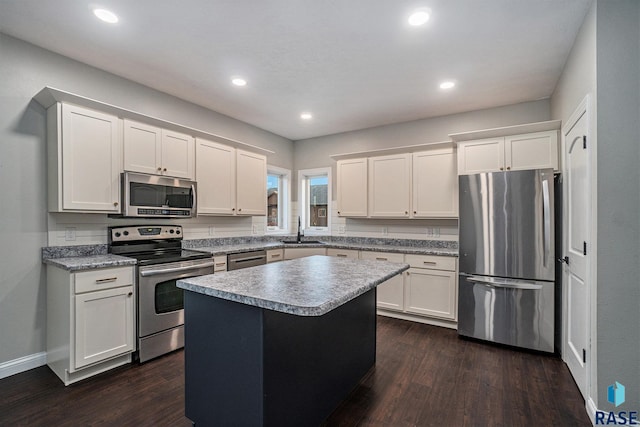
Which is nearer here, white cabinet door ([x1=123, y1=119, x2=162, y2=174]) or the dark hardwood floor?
the dark hardwood floor

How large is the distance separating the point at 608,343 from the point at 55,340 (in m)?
4.00

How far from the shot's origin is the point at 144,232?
10.4 ft

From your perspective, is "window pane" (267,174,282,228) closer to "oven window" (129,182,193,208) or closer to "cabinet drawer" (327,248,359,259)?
"cabinet drawer" (327,248,359,259)

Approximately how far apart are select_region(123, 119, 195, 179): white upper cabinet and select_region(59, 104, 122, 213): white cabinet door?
0.11 meters

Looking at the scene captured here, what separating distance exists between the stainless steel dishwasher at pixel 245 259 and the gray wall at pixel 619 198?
3.21 m

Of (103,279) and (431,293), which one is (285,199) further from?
(103,279)

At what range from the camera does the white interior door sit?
2.06m

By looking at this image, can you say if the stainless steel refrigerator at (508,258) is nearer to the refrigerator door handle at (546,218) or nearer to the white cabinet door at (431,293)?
the refrigerator door handle at (546,218)

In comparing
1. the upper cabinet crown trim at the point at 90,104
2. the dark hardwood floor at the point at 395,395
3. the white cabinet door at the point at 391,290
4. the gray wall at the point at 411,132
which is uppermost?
the gray wall at the point at 411,132

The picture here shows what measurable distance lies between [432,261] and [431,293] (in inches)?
15.2

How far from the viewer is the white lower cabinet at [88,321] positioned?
→ 2.28 metres

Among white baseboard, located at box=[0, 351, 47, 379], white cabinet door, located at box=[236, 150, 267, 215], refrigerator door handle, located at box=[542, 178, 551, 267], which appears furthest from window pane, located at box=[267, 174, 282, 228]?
refrigerator door handle, located at box=[542, 178, 551, 267]

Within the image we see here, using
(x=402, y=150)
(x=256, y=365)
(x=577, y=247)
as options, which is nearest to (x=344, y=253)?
(x=402, y=150)

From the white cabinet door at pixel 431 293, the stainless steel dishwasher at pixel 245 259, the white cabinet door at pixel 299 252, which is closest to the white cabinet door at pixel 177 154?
the stainless steel dishwasher at pixel 245 259
